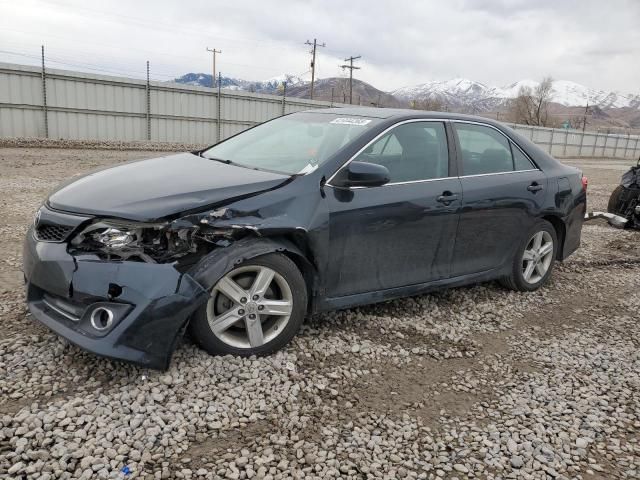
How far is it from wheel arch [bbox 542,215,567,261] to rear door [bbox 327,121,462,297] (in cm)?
149

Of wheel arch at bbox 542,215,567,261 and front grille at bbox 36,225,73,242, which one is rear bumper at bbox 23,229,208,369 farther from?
wheel arch at bbox 542,215,567,261

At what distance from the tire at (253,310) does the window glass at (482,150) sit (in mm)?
1884

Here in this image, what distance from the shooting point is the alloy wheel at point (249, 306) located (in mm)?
3105

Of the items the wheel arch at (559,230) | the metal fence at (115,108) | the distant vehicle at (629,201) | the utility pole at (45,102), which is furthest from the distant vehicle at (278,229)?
the utility pole at (45,102)

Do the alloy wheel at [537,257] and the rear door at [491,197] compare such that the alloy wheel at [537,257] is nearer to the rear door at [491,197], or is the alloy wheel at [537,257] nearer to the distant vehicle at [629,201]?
the rear door at [491,197]

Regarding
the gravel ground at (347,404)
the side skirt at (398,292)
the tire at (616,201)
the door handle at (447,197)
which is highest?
the door handle at (447,197)

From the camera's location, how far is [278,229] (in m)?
3.20

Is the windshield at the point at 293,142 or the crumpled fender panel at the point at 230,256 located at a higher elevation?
the windshield at the point at 293,142

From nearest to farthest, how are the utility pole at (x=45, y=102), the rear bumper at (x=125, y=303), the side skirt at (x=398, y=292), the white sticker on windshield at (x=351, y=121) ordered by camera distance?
the rear bumper at (x=125, y=303), the side skirt at (x=398, y=292), the white sticker on windshield at (x=351, y=121), the utility pole at (x=45, y=102)

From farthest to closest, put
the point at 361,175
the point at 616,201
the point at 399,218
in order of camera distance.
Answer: the point at 616,201, the point at 399,218, the point at 361,175

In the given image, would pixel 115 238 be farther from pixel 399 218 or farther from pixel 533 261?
pixel 533 261

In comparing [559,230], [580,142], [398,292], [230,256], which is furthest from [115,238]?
[580,142]

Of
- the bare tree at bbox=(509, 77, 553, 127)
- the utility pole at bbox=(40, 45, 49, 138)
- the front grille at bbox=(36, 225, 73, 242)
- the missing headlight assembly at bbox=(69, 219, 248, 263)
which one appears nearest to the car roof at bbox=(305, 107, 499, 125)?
the missing headlight assembly at bbox=(69, 219, 248, 263)

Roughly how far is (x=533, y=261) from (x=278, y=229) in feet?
9.58
